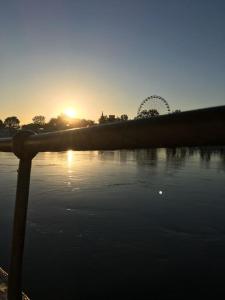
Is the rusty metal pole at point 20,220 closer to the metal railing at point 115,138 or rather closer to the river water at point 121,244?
the metal railing at point 115,138

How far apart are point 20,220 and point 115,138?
807 mm

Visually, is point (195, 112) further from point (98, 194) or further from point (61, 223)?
point (98, 194)

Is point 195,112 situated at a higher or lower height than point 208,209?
higher

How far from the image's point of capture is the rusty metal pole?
5.21 feet

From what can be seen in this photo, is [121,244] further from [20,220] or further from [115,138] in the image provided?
[115,138]

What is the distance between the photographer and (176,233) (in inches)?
434

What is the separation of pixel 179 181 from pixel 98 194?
692 centimetres

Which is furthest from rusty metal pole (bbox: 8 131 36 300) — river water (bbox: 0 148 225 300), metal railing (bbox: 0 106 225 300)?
river water (bbox: 0 148 225 300)

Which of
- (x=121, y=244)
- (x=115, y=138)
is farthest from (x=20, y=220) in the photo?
(x=121, y=244)

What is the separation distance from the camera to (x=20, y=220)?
160 cm

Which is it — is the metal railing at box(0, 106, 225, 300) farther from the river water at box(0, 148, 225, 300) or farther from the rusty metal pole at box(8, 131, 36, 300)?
the river water at box(0, 148, 225, 300)

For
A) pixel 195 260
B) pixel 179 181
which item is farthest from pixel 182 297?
pixel 179 181

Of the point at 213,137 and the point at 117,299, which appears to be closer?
the point at 213,137

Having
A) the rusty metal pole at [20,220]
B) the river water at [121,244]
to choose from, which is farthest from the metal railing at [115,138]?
the river water at [121,244]
